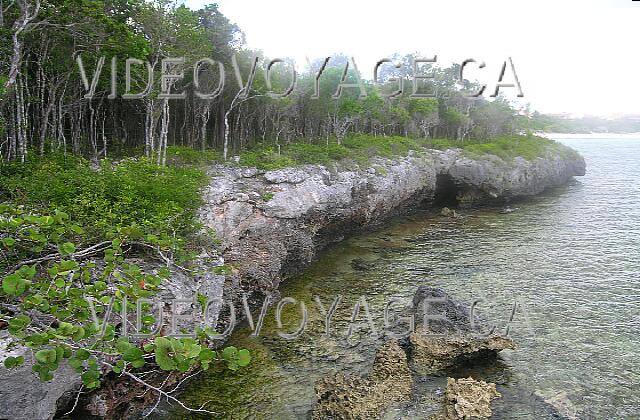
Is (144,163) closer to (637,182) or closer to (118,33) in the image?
(118,33)

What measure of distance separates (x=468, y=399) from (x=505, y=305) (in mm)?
7160

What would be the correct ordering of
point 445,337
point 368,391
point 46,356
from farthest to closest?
point 445,337
point 368,391
point 46,356

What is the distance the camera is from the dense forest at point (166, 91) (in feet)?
52.9

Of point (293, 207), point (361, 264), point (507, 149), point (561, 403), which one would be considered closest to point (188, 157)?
point (293, 207)

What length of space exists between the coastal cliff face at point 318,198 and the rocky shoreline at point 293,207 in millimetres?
49

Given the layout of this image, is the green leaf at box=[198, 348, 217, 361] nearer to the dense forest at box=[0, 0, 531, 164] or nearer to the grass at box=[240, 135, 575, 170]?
the dense forest at box=[0, 0, 531, 164]

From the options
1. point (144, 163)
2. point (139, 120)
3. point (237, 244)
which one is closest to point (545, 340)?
point (237, 244)

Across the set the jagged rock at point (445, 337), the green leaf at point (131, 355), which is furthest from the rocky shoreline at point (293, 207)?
the jagged rock at point (445, 337)

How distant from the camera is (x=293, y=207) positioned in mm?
20203

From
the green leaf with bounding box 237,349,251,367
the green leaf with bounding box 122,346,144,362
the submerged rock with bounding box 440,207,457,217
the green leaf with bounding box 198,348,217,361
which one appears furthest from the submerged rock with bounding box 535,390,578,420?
the submerged rock with bounding box 440,207,457,217

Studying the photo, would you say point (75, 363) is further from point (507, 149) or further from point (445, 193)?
point (507, 149)

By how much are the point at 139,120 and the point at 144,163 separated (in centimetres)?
1839

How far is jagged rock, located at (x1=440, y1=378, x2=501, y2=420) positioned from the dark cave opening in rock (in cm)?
2679

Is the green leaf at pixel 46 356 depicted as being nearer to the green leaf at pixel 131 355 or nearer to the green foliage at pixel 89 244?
the green foliage at pixel 89 244
